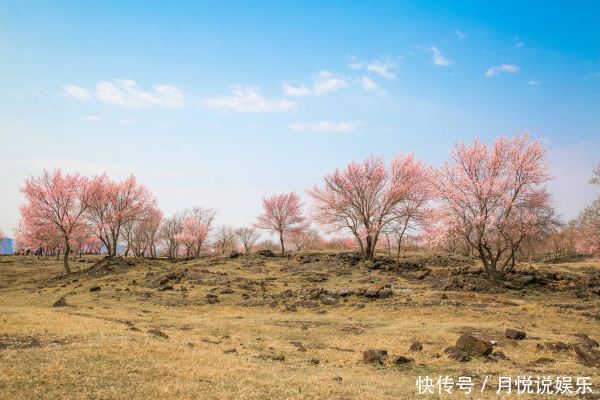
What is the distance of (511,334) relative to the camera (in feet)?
56.7

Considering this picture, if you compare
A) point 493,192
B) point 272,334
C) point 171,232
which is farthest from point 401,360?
point 171,232

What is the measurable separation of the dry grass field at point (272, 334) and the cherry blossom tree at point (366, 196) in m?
10.5

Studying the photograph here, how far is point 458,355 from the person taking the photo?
14.2m

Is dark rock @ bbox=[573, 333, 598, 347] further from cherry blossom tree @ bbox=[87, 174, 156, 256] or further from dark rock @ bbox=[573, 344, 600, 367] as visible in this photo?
cherry blossom tree @ bbox=[87, 174, 156, 256]

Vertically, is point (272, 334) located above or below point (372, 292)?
below

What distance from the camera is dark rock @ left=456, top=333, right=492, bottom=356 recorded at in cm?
1438

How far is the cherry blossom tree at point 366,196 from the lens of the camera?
5122 centimetres

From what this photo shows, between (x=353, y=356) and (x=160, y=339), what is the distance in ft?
24.0

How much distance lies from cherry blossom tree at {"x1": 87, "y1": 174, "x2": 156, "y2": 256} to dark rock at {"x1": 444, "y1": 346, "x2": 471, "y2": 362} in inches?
2049

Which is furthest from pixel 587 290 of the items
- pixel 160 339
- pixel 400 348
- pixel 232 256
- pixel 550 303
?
pixel 232 256

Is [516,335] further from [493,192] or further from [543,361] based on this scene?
[493,192]

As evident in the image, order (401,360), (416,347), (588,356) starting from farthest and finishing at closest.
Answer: (416,347), (401,360), (588,356)

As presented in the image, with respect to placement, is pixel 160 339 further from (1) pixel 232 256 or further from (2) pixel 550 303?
(1) pixel 232 256

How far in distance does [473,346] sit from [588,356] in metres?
3.51
